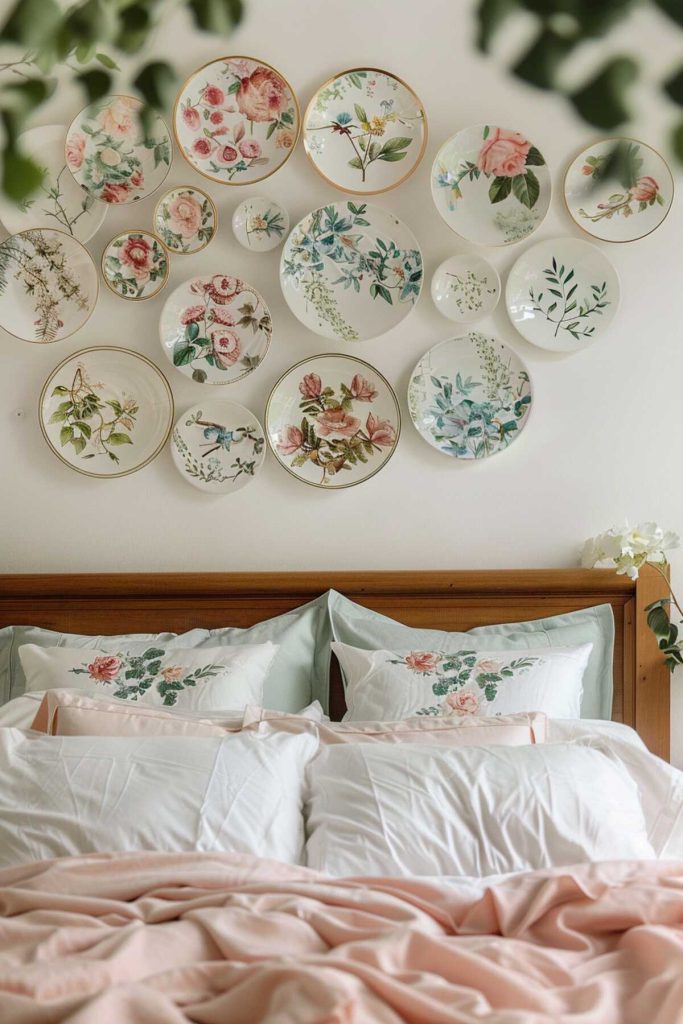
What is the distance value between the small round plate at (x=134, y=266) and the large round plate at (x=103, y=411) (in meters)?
0.17

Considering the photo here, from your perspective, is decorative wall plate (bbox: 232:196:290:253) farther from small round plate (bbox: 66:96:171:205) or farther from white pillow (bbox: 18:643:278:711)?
white pillow (bbox: 18:643:278:711)

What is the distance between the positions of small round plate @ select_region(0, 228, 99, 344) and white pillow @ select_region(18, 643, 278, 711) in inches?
35.4

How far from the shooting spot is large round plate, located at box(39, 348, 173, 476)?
9.35ft

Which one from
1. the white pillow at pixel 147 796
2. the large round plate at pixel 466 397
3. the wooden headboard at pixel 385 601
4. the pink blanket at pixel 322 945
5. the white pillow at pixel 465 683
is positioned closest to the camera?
the pink blanket at pixel 322 945

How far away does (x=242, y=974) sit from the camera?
1.35 metres

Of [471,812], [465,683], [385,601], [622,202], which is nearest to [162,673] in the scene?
[385,601]

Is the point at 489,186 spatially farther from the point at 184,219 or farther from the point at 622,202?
the point at 184,219

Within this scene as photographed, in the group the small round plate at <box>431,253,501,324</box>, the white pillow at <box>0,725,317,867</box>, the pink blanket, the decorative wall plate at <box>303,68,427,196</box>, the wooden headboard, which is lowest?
the pink blanket

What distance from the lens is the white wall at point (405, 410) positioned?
109 inches

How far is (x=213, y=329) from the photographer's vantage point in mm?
2822

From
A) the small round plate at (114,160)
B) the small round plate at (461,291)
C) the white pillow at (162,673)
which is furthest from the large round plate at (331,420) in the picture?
the small round plate at (114,160)

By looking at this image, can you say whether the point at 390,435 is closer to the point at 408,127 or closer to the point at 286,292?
the point at 286,292

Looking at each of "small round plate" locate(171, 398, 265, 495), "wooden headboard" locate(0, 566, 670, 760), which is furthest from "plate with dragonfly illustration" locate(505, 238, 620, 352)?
"small round plate" locate(171, 398, 265, 495)

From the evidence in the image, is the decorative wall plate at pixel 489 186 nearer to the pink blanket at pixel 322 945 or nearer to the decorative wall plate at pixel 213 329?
the decorative wall plate at pixel 213 329
